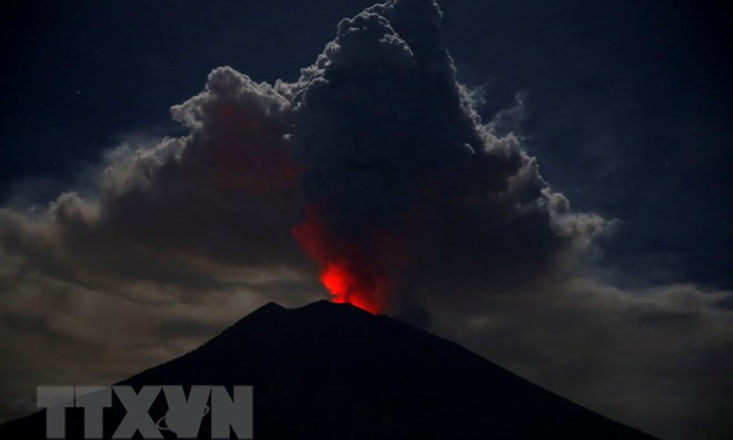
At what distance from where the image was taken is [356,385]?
235ft

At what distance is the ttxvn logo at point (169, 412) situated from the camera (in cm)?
6069

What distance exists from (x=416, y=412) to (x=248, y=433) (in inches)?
629

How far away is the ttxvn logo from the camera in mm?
60688

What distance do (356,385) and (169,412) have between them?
18.0 metres

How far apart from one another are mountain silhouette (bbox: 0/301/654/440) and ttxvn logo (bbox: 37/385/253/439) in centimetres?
87

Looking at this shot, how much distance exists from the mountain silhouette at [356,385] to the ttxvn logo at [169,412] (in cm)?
87

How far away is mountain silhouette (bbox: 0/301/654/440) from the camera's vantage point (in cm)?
6512

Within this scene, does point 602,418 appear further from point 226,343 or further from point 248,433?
point 226,343

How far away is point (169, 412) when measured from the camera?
208ft

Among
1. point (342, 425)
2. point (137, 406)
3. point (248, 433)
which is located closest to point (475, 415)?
point (342, 425)

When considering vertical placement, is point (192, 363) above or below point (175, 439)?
above

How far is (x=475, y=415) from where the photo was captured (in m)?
68.5

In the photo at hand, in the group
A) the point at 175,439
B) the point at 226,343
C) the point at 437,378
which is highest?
the point at 226,343

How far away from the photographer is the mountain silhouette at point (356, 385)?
65125 millimetres
